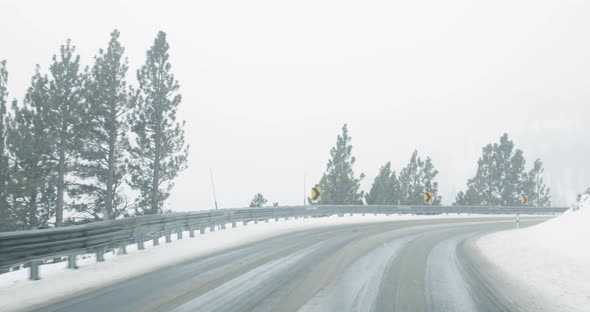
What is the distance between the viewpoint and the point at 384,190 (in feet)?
205

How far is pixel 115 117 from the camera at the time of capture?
28344mm

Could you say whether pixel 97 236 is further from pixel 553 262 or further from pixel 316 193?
pixel 316 193

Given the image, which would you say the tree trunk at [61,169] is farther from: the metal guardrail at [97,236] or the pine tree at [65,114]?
the metal guardrail at [97,236]

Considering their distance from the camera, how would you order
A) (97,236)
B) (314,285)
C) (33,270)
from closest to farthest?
1. (314,285)
2. (33,270)
3. (97,236)

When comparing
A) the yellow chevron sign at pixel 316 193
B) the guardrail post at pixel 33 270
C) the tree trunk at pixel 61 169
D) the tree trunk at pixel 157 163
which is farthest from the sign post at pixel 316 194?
the guardrail post at pixel 33 270

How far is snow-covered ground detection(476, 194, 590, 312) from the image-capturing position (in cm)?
736

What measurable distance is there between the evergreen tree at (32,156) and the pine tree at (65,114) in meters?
0.40

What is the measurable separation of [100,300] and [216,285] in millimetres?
1926

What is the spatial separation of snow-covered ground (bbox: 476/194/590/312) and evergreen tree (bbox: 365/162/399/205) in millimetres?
44413

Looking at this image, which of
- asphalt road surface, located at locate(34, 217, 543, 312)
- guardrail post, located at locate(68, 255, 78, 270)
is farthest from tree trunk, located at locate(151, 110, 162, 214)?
guardrail post, located at locate(68, 255, 78, 270)

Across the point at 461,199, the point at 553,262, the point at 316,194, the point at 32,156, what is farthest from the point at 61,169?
the point at 461,199

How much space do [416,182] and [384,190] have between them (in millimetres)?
5760

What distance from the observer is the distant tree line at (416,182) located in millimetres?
51344

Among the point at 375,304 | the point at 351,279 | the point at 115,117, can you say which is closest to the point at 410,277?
the point at 351,279
